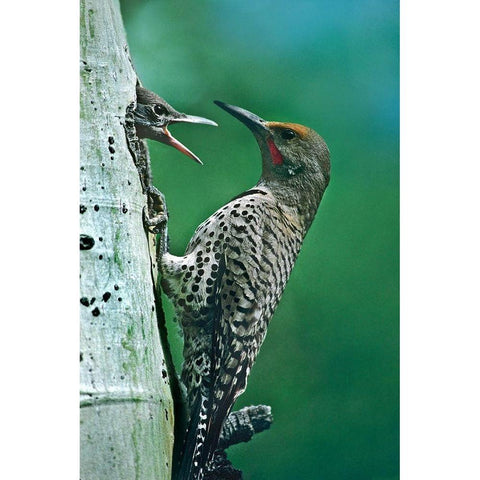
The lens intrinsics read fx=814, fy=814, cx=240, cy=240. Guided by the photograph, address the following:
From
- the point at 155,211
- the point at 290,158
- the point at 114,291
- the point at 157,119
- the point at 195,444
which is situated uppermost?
the point at 157,119

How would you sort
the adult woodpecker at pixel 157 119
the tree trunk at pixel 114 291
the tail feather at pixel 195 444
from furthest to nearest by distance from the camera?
the adult woodpecker at pixel 157 119 → the tail feather at pixel 195 444 → the tree trunk at pixel 114 291

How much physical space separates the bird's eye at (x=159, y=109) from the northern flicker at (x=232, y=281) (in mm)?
201

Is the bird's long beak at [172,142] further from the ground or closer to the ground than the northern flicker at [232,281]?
further from the ground

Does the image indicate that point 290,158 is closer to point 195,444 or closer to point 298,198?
point 298,198

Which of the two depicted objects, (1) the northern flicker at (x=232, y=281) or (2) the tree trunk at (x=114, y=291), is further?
(1) the northern flicker at (x=232, y=281)

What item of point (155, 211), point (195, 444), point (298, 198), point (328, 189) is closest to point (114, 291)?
point (155, 211)

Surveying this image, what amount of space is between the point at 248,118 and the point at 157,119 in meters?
0.32

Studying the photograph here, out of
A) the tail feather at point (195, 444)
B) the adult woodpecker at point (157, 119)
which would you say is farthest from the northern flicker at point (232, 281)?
the adult woodpecker at point (157, 119)

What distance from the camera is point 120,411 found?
98.6 inches

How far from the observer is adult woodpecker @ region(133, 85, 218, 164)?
2779 millimetres

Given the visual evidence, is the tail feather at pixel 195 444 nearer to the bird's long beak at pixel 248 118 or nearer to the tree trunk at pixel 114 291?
the tree trunk at pixel 114 291

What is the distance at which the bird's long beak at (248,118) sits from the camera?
2.86m

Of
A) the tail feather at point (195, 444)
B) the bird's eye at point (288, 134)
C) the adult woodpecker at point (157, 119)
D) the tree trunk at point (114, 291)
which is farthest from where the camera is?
the bird's eye at point (288, 134)

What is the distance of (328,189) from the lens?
9.62 ft
